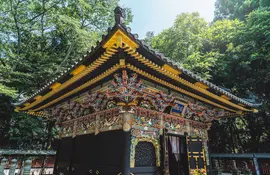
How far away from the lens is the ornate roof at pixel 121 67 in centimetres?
335

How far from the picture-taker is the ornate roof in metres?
3.35

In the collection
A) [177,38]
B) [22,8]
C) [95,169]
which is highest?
[22,8]

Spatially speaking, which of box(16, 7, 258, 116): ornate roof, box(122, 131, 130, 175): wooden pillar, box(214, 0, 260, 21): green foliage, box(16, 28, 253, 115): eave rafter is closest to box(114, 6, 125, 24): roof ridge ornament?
box(16, 7, 258, 116): ornate roof

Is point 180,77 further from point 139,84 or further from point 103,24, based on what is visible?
point 103,24

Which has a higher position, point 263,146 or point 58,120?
point 58,120

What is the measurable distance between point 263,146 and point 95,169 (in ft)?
39.6

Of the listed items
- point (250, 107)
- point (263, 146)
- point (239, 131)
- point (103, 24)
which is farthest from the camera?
point (103, 24)

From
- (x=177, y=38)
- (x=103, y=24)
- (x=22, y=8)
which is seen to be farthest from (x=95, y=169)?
(x=103, y=24)

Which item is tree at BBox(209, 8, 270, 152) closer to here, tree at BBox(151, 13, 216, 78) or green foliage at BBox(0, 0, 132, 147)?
tree at BBox(151, 13, 216, 78)

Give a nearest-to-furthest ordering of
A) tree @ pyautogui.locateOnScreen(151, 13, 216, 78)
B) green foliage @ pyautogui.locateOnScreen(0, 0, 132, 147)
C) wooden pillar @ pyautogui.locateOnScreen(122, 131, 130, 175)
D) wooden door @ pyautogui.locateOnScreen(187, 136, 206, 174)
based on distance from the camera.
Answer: wooden pillar @ pyautogui.locateOnScreen(122, 131, 130, 175) → wooden door @ pyautogui.locateOnScreen(187, 136, 206, 174) → green foliage @ pyautogui.locateOnScreen(0, 0, 132, 147) → tree @ pyautogui.locateOnScreen(151, 13, 216, 78)

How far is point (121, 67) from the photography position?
13.8ft

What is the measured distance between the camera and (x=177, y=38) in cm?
1579

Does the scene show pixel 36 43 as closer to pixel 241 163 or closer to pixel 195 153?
pixel 195 153

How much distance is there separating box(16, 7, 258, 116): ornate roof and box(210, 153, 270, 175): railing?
8.69 feet
